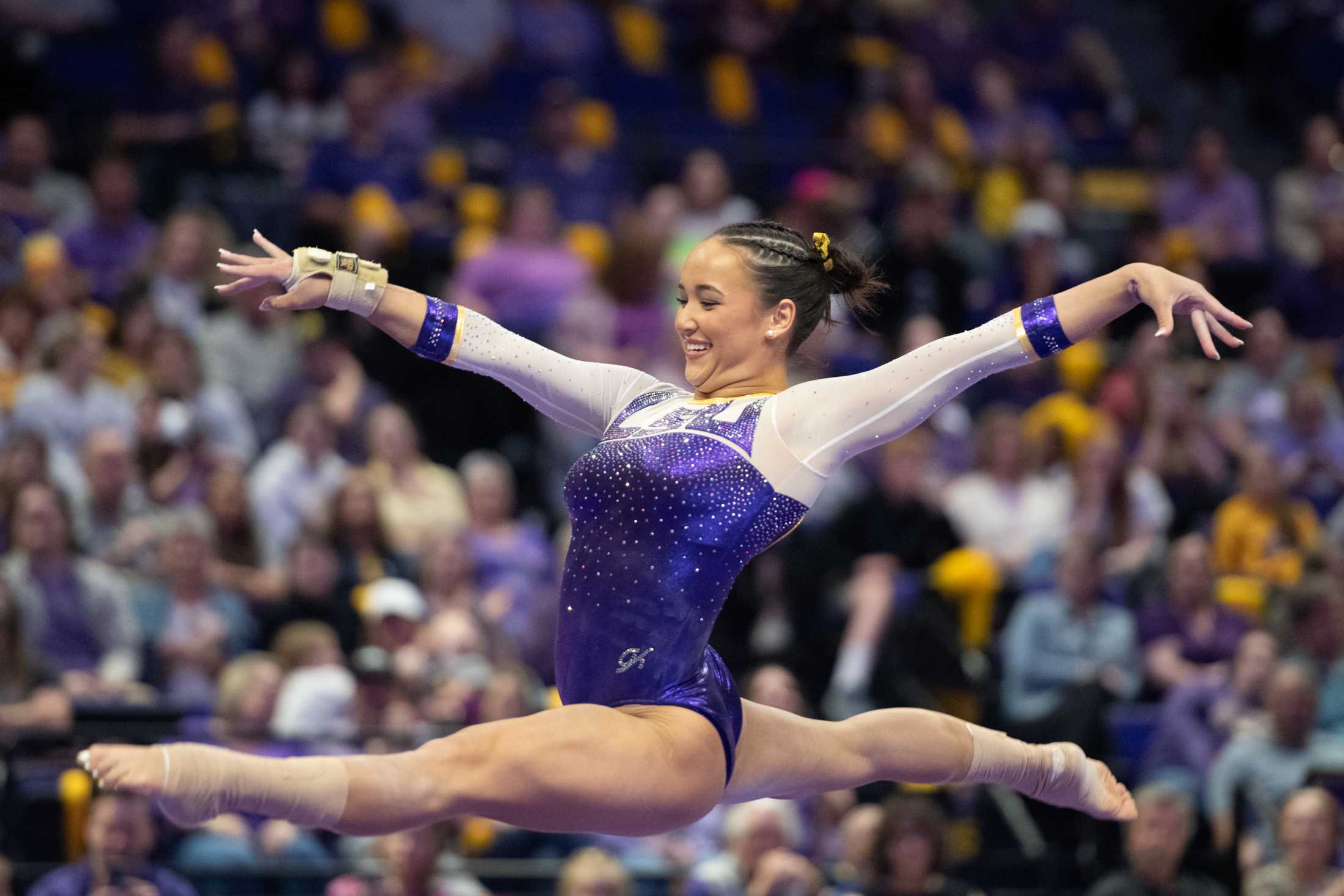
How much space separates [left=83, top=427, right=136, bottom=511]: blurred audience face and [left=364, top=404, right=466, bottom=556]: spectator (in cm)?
115

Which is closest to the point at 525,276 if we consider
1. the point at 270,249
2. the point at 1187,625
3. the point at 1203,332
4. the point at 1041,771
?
the point at 1187,625

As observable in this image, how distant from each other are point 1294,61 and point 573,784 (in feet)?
38.3

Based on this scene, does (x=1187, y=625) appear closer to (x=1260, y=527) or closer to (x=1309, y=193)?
(x=1260, y=527)

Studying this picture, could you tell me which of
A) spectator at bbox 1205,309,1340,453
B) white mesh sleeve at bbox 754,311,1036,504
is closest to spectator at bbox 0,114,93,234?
spectator at bbox 1205,309,1340,453

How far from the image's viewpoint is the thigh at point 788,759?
13.6 feet

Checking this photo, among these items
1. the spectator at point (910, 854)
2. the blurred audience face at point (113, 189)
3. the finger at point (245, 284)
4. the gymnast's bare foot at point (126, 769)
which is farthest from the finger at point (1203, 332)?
the blurred audience face at point (113, 189)

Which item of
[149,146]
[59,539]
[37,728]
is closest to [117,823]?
[37,728]

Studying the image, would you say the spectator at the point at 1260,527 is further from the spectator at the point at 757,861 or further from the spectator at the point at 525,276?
the spectator at the point at 525,276

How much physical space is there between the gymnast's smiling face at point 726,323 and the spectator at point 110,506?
4.12 m

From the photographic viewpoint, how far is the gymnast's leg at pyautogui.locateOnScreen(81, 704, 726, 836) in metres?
3.41

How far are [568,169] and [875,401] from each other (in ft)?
22.2

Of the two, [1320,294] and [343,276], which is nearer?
[343,276]

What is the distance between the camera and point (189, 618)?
7.46 metres

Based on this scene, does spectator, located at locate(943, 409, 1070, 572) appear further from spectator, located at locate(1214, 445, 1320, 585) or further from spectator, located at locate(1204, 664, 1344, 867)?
spectator, located at locate(1204, 664, 1344, 867)
